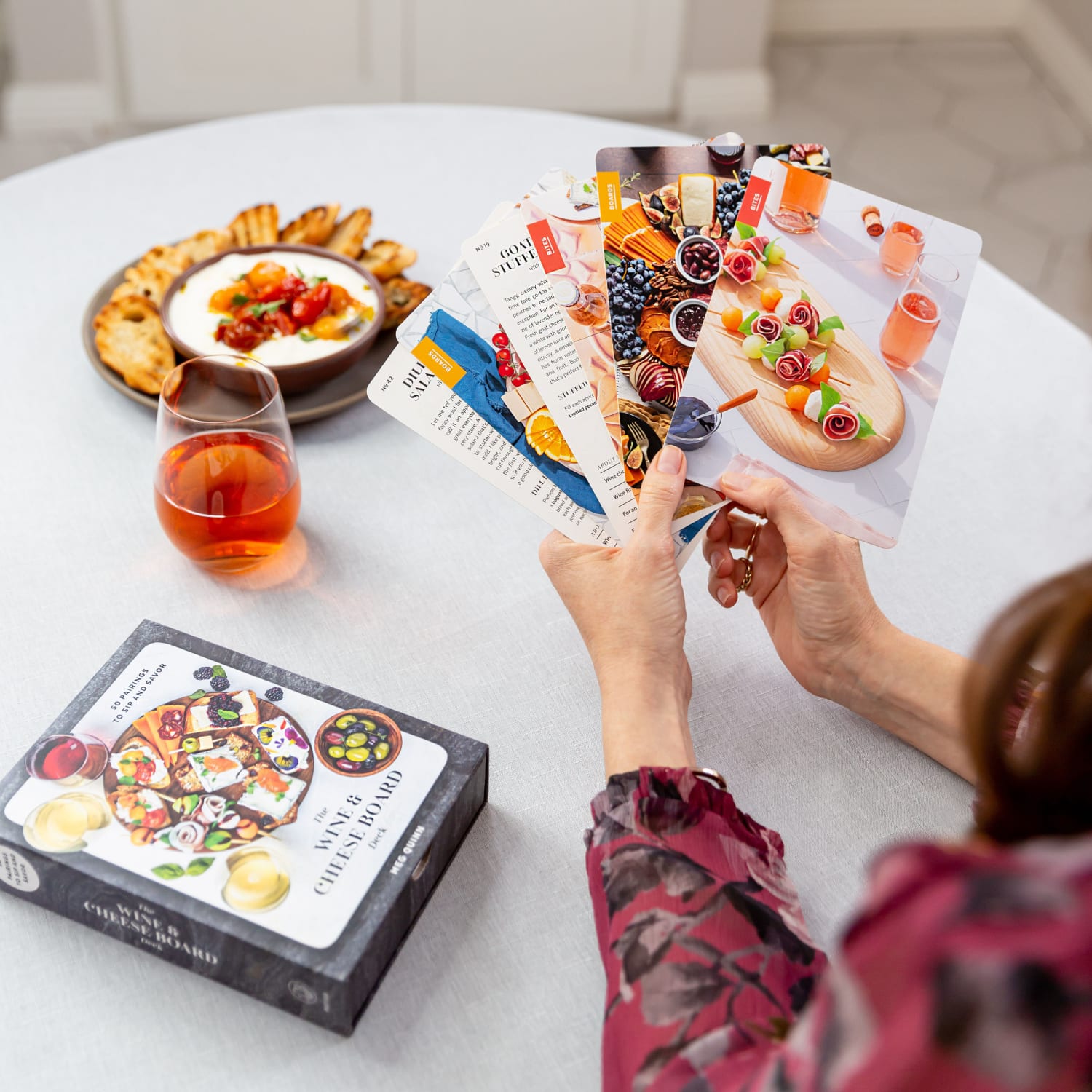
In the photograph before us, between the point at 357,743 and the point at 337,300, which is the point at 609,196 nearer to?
the point at 337,300

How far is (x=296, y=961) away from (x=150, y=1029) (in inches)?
5.0

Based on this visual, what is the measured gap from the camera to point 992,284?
1511 mm

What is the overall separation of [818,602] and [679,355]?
0.88ft

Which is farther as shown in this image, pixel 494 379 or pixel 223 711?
pixel 494 379

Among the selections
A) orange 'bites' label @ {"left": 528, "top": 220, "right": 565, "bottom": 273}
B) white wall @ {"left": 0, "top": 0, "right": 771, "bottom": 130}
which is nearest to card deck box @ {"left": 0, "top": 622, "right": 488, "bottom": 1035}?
orange 'bites' label @ {"left": 528, "top": 220, "right": 565, "bottom": 273}

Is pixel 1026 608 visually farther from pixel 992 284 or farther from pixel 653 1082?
pixel 992 284

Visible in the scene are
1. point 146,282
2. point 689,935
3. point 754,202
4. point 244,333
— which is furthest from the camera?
point 146,282

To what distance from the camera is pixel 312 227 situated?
141cm

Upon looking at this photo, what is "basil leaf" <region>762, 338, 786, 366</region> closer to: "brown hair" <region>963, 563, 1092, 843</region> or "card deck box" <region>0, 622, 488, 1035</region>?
"card deck box" <region>0, 622, 488, 1035</region>

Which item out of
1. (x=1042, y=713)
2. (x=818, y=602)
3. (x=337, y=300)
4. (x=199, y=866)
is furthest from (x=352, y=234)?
(x=1042, y=713)

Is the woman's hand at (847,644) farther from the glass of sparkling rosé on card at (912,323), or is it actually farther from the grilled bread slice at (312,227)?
the grilled bread slice at (312,227)

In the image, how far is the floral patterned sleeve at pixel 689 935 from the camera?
699 mm

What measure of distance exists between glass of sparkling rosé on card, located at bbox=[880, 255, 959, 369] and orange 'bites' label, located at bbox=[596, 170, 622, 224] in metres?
0.28

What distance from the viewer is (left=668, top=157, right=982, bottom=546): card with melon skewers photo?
106cm
